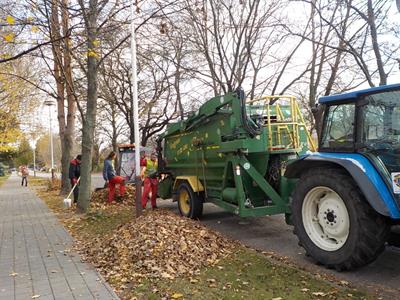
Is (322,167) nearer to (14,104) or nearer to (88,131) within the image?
(88,131)

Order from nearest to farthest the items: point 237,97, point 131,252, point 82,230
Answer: point 131,252
point 237,97
point 82,230

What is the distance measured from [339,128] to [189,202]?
201 inches

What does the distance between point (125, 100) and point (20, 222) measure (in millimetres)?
13866

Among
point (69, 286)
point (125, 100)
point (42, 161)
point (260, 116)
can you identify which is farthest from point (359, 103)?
point (42, 161)

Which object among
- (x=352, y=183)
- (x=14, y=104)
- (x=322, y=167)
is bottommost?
(x=352, y=183)

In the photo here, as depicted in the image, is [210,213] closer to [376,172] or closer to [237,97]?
[237,97]

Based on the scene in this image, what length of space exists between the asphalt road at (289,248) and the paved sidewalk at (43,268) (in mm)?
2871

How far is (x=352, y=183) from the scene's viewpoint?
5.57 metres

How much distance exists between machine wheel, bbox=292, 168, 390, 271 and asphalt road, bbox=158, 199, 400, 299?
0.67ft

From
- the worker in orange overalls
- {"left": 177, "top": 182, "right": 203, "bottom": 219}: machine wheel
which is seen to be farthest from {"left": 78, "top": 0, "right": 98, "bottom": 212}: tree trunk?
{"left": 177, "top": 182, "right": 203, "bottom": 219}: machine wheel

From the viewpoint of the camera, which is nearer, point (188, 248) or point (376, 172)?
point (376, 172)

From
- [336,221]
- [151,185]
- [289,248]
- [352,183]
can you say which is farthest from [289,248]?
[151,185]

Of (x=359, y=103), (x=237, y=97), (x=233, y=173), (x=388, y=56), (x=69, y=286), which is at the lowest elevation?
(x=69, y=286)

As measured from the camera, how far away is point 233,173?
27.2 feet
